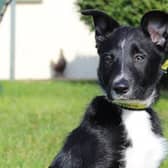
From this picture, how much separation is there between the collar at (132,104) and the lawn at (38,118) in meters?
0.53

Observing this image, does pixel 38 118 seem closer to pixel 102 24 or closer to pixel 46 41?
pixel 102 24

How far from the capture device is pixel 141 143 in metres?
5.41

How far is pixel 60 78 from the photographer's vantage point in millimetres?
21219

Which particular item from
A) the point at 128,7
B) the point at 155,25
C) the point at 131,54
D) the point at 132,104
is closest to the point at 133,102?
the point at 132,104

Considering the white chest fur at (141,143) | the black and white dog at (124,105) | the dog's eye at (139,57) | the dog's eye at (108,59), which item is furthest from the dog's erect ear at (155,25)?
the white chest fur at (141,143)

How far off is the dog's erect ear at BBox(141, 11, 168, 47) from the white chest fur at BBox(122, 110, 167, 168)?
0.60 m

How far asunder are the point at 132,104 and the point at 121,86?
30cm

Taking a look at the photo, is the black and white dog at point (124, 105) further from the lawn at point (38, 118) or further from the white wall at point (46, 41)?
the white wall at point (46, 41)

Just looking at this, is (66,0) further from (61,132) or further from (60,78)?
(61,132)

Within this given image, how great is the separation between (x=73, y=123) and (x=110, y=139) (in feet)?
16.6

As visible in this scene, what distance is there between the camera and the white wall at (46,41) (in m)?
21.5

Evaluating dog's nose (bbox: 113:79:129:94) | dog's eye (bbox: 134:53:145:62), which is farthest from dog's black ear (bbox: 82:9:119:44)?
dog's nose (bbox: 113:79:129:94)

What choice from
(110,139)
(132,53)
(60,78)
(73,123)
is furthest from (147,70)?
(60,78)

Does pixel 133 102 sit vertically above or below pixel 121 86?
below
